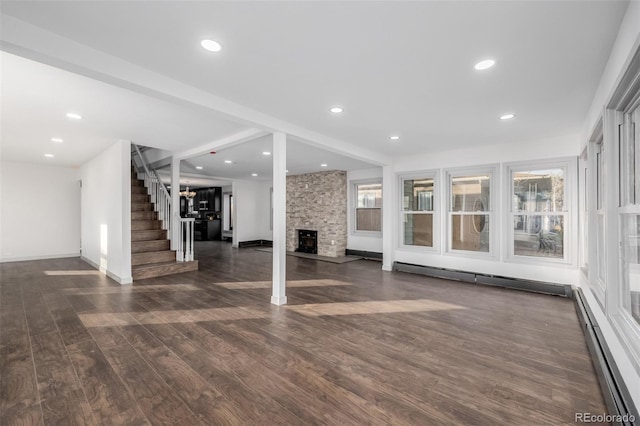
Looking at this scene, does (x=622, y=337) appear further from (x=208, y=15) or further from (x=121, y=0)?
(x=121, y=0)

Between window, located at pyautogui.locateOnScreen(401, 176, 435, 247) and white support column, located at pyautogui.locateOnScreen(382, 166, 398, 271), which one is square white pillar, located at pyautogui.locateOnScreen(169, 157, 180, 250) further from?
window, located at pyautogui.locateOnScreen(401, 176, 435, 247)

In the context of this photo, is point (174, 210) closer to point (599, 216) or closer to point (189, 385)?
point (189, 385)

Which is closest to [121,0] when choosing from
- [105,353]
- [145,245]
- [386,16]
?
[386,16]

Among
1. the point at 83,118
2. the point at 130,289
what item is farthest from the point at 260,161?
the point at 130,289

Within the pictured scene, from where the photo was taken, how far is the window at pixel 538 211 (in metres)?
4.95

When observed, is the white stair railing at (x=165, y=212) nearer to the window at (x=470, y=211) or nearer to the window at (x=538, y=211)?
the window at (x=470, y=211)

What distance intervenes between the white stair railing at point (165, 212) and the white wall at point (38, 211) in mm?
2771

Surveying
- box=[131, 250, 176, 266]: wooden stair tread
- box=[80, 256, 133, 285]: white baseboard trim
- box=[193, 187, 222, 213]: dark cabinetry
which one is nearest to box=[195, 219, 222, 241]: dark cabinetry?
box=[193, 187, 222, 213]: dark cabinetry

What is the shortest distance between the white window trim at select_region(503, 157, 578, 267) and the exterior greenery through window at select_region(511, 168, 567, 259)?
2.0 inches

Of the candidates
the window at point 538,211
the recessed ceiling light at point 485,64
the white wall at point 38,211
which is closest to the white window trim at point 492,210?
the window at point 538,211

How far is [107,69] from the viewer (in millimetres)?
2352

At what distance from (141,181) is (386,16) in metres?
7.88

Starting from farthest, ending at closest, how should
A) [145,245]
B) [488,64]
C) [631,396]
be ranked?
[145,245] < [488,64] < [631,396]

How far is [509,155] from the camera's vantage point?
5.32m
